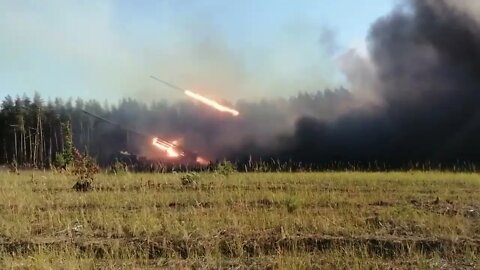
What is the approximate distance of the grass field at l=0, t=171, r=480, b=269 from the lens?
9.77 meters

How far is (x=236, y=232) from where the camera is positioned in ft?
37.7

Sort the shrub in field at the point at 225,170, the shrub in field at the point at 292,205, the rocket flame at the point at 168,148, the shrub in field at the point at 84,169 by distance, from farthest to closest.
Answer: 1. the rocket flame at the point at 168,148
2. the shrub in field at the point at 225,170
3. the shrub in field at the point at 84,169
4. the shrub in field at the point at 292,205

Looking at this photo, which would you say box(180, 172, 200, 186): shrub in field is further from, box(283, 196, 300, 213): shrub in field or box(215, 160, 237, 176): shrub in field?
box(283, 196, 300, 213): shrub in field

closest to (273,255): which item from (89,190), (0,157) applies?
(89,190)

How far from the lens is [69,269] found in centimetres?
911

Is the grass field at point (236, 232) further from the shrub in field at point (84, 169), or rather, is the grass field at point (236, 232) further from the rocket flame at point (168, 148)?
the rocket flame at point (168, 148)

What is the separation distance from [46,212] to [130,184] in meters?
8.65

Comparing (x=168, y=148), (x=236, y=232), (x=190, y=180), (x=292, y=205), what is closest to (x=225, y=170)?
(x=190, y=180)

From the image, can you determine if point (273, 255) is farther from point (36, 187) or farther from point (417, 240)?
point (36, 187)

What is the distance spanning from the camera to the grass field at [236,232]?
32.0 ft

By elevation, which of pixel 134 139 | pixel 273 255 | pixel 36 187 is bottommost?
pixel 273 255

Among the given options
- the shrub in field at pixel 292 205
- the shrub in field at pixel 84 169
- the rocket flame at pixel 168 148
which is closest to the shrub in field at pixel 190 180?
the shrub in field at pixel 84 169

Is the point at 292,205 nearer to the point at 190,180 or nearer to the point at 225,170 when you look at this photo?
the point at 190,180

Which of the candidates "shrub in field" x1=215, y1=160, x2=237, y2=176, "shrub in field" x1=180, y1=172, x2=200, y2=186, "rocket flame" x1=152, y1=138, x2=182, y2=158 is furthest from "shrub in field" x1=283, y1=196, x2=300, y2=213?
"rocket flame" x1=152, y1=138, x2=182, y2=158
